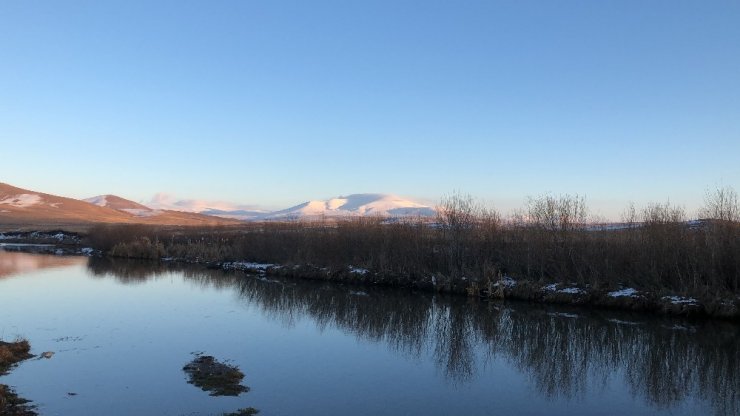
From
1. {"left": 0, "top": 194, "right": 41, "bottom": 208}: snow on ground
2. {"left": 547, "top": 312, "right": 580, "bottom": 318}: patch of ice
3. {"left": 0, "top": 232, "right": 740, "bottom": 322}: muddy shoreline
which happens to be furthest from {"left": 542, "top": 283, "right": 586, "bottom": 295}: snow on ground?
{"left": 0, "top": 194, "right": 41, "bottom": 208}: snow on ground

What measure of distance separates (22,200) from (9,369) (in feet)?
629

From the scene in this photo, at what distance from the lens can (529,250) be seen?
26281mm

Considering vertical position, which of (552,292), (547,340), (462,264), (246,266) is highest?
(462,264)

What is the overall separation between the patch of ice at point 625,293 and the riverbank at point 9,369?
2119 centimetres

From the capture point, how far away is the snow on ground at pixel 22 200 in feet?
522

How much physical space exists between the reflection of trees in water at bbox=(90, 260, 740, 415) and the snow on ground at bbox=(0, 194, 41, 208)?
169 metres

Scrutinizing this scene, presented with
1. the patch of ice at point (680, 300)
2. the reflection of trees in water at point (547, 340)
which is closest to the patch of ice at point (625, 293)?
the patch of ice at point (680, 300)

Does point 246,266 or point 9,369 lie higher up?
point 246,266

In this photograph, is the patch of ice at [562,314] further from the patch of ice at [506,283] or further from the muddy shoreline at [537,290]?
the patch of ice at [506,283]

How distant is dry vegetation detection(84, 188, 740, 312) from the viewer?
2127cm

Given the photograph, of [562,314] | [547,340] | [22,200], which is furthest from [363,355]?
[22,200]

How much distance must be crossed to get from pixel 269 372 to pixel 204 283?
750 inches

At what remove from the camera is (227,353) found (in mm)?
13750

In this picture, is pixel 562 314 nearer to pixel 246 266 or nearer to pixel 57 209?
pixel 246 266
